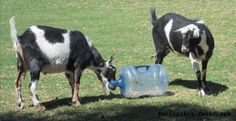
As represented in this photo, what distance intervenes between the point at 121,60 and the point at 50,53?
21.4 ft

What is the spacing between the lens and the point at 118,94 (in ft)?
38.3

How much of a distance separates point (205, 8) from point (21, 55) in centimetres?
2059

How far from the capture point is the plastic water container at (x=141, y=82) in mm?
11125

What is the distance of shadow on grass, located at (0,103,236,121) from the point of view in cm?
929

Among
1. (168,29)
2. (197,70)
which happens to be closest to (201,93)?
(197,70)

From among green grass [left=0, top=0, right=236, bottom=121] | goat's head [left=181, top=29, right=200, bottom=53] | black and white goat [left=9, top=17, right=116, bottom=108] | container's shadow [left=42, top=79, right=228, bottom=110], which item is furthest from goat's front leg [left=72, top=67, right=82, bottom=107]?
goat's head [left=181, top=29, right=200, bottom=53]

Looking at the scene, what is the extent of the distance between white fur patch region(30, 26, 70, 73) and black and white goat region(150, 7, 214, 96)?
2707 mm

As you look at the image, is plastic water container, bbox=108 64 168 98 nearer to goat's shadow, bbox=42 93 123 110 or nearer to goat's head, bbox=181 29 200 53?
goat's shadow, bbox=42 93 123 110

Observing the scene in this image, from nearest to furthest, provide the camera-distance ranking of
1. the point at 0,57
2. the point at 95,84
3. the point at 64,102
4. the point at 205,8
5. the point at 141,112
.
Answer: the point at 141,112 < the point at 64,102 < the point at 95,84 < the point at 0,57 < the point at 205,8

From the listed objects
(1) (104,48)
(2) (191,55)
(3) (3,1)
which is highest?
(2) (191,55)

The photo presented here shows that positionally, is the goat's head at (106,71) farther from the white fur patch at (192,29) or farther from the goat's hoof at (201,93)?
the goat's hoof at (201,93)

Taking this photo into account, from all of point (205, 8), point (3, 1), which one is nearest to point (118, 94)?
point (205, 8)

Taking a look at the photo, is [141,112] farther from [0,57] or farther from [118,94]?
[0,57]

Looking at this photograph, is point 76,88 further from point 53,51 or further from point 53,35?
point 53,35
